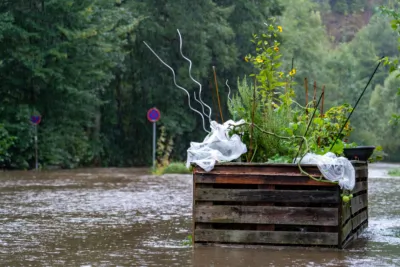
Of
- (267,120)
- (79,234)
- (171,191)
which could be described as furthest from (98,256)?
(171,191)

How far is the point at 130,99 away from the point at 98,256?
126 feet

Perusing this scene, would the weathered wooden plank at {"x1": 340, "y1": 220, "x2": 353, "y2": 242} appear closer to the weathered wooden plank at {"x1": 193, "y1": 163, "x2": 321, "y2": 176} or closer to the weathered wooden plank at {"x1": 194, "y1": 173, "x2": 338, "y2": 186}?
the weathered wooden plank at {"x1": 194, "y1": 173, "x2": 338, "y2": 186}

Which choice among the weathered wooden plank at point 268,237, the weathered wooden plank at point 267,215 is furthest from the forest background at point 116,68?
the weathered wooden plank at point 268,237

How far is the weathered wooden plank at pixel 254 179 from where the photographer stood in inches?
395

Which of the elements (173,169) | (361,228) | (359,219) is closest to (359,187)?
(359,219)

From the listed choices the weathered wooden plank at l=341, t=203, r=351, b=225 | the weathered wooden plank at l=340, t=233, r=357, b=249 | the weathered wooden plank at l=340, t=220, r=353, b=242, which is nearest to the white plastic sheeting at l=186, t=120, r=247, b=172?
the weathered wooden plank at l=341, t=203, r=351, b=225

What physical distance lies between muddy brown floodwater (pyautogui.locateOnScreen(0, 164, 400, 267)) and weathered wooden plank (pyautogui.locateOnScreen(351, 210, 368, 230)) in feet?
0.64

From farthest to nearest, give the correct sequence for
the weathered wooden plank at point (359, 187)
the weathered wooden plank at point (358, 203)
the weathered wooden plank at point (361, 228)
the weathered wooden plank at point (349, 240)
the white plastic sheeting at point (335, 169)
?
1. the weathered wooden plank at point (361, 228)
2. the weathered wooden plank at point (359, 187)
3. the weathered wooden plank at point (358, 203)
4. the weathered wooden plank at point (349, 240)
5. the white plastic sheeting at point (335, 169)

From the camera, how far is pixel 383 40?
9956 centimetres

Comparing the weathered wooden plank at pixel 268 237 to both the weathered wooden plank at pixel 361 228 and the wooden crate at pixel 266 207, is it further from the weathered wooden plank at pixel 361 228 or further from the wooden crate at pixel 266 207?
the weathered wooden plank at pixel 361 228

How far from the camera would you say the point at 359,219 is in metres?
12.0

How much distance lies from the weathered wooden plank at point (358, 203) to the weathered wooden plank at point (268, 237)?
1.21m

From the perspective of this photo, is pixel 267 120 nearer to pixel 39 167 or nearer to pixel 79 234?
pixel 79 234

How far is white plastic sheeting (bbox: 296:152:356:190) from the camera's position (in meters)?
9.92
